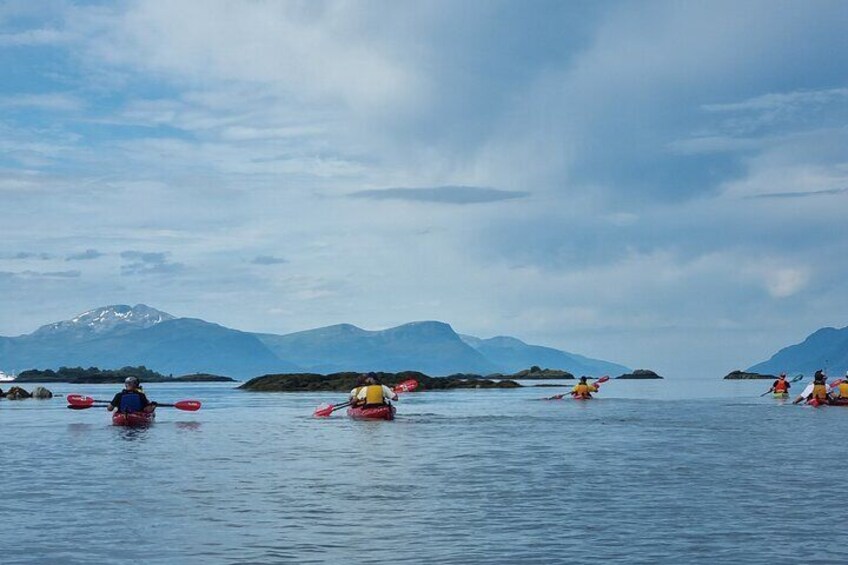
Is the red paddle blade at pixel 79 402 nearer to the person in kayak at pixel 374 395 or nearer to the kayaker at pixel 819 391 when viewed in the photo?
the person in kayak at pixel 374 395

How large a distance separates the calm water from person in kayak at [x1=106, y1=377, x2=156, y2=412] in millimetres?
4404

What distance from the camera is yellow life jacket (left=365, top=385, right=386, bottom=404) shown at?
53.8m

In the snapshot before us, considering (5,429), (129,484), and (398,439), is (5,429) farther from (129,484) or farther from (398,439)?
(129,484)

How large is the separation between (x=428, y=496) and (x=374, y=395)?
3081 cm

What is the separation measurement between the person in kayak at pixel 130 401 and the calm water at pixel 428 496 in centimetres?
440

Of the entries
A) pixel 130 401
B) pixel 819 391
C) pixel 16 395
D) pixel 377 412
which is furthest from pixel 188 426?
pixel 16 395

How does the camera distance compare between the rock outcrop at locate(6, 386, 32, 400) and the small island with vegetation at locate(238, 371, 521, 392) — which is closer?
the rock outcrop at locate(6, 386, 32, 400)

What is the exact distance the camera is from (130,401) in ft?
162

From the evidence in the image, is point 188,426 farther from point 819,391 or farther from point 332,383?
point 332,383

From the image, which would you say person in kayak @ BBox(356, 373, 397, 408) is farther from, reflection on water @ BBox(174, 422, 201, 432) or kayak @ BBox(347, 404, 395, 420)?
reflection on water @ BBox(174, 422, 201, 432)

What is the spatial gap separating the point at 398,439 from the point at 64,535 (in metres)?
23.3

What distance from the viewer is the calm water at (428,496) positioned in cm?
1683

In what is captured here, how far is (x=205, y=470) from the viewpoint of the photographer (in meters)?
29.4

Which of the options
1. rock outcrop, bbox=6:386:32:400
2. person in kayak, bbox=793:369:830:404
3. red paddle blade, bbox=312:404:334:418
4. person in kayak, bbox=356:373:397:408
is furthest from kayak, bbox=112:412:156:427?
rock outcrop, bbox=6:386:32:400
